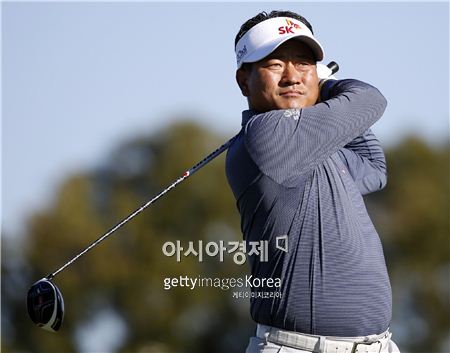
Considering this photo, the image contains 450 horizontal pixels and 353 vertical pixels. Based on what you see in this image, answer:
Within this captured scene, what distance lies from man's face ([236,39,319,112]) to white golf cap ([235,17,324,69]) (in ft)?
0.12

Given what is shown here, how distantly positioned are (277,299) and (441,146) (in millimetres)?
20910

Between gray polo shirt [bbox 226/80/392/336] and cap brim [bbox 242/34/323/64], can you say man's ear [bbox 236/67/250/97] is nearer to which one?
cap brim [bbox 242/34/323/64]

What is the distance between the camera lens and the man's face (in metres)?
4.52

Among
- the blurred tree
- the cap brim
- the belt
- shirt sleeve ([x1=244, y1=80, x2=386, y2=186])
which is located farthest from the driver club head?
the blurred tree

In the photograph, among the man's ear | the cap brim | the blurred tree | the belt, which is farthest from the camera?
the blurred tree

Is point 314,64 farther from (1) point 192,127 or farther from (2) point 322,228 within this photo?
(1) point 192,127

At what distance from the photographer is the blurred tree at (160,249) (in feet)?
67.0

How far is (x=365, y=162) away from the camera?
4.88 meters

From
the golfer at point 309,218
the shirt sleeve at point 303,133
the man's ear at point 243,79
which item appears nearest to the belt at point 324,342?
the golfer at point 309,218

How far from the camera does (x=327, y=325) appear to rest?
4270mm

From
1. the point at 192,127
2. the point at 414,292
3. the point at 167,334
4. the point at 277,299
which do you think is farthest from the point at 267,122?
the point at 192,127

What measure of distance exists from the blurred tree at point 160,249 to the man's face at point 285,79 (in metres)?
14.0

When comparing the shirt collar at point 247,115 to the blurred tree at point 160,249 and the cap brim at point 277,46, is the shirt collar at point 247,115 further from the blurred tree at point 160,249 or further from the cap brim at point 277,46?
the blurred tree at point 160,249

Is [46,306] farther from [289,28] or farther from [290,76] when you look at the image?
[289,28]
